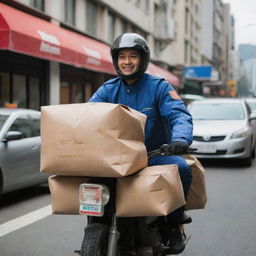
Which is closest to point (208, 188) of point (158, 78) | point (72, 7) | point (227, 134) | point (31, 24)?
point (227, 134)

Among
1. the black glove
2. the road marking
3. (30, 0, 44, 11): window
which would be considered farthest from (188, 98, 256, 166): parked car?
(30, 0, 44, 11): window

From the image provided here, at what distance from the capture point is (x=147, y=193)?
289cm

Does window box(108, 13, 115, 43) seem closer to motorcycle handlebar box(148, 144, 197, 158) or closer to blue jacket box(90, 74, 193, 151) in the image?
blue jacket box(90, 74, 193, 151)

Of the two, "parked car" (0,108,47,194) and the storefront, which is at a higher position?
the storefront

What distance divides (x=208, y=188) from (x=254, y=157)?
4994 millimetres

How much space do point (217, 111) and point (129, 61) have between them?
878 cm

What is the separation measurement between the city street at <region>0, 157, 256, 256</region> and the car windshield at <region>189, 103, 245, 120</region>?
3.72 m

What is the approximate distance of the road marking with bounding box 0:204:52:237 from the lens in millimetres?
5375

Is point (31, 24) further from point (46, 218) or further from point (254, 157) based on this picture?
point (46, 218)

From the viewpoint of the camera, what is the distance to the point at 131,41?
3361 mm

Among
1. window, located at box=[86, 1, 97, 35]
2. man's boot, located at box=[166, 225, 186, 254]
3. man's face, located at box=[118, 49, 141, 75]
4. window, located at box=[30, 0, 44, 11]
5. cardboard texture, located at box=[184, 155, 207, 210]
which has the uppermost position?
window, located at box=[86, 1, 97, 35]

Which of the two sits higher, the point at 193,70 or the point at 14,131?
the point at 193,70

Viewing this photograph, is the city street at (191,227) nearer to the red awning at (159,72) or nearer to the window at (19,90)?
the window at (19,90)

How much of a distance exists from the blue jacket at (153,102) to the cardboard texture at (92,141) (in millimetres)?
450
